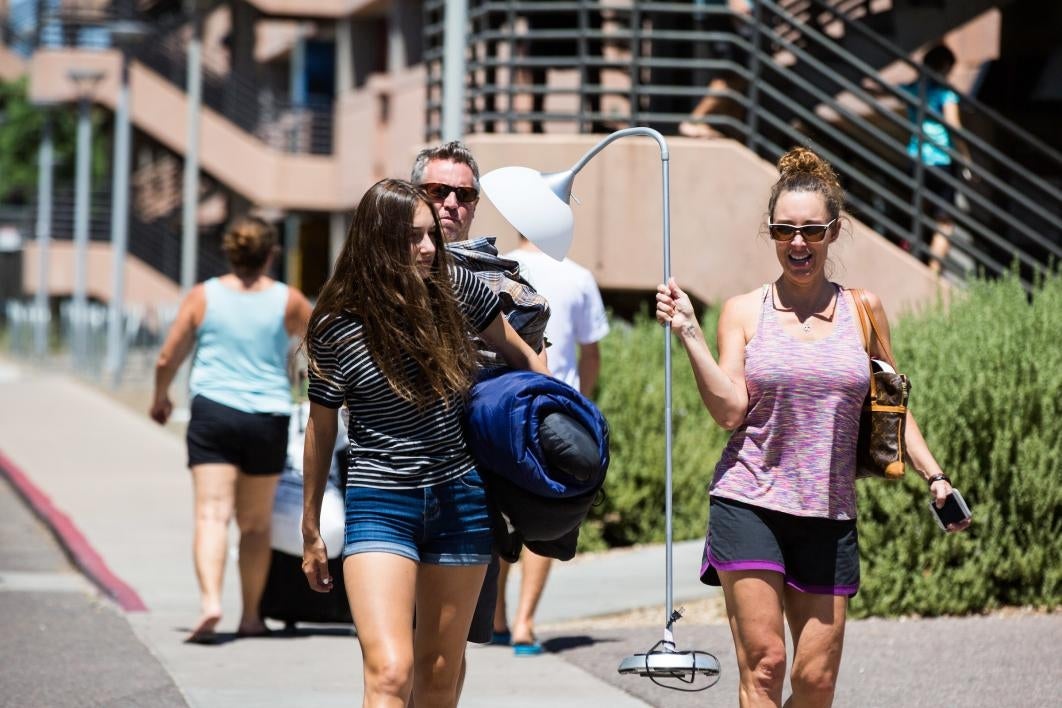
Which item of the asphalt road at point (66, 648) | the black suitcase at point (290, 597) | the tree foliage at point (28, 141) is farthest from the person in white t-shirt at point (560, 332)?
the tree foliage at point (28, 141)

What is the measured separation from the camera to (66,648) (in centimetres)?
829

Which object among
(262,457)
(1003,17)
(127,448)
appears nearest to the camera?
(262,457)

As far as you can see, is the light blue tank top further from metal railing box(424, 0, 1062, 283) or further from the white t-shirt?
metal railing box(424, 0, 1062, 283)

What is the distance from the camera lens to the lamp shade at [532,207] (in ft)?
17.9

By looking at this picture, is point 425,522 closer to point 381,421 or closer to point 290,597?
point 381,421

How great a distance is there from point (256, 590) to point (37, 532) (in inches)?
221

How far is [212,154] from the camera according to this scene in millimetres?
35688

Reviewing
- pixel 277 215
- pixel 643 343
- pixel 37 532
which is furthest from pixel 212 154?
pixel 643 343

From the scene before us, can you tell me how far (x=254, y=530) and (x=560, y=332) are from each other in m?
1.81

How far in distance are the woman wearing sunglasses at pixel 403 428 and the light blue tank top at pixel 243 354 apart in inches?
130

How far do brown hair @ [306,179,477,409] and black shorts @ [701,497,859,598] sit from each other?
85 cm

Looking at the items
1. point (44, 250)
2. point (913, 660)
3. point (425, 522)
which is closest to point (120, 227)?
point (44, 250)

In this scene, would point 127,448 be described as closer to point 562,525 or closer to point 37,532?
point 37,532

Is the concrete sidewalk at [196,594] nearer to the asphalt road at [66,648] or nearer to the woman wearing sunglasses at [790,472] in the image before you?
the asphalt road at [66,648]
